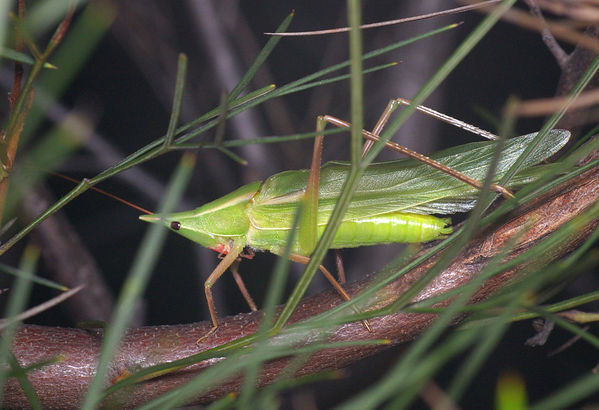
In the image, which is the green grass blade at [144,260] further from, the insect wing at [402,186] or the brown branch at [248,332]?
the insect wing at [402,186]

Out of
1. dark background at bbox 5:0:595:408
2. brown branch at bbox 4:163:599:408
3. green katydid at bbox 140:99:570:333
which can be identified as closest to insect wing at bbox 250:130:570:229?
green katydid at bbox 140:99:570:333

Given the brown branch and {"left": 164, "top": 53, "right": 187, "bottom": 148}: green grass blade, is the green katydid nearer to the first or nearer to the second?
the brown branch

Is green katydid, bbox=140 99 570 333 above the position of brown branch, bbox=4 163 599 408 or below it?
above

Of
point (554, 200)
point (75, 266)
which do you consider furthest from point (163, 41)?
point (554, 200)

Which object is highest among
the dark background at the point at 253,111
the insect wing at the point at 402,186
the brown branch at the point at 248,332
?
the dark background at the point at 253,111

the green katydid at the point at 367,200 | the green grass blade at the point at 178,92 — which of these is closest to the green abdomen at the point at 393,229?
the green katydid at the point at 367,200
